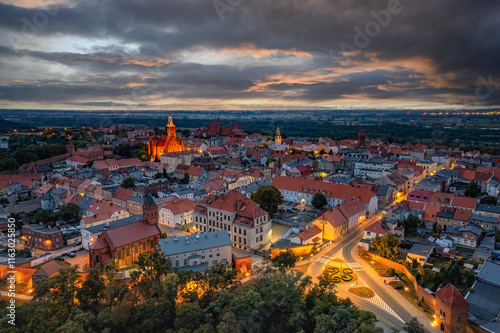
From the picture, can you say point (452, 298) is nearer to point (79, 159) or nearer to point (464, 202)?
point (464, 202)

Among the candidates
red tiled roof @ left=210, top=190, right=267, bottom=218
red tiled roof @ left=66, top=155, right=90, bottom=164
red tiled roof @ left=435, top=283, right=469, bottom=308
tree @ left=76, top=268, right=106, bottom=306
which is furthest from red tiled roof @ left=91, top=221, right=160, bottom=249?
red tiled roof @ left=66, top=155, right=90, bottom=164

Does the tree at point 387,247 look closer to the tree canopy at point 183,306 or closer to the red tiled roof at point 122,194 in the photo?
the tree canopy at point 183,306

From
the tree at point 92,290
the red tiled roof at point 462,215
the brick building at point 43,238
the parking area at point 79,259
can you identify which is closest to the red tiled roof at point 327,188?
the red tiled roof at point 462,215

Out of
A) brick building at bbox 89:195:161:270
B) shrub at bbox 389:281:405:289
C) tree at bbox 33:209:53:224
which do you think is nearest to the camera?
shrub at bbox 389:281:405:289

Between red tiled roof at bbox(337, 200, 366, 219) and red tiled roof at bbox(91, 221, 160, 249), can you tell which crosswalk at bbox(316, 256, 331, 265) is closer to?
red tiled roof at bbox(337, 200, 366, 219)

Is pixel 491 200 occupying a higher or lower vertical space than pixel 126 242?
higher

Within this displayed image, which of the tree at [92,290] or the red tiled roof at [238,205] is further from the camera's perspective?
the red tiled roof at [238,205]


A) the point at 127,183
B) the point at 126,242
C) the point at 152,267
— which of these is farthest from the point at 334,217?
the point at 127,183
